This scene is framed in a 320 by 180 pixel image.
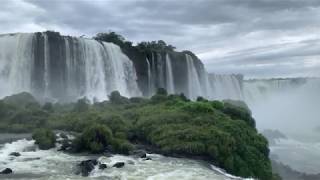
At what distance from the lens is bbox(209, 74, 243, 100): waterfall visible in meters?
73.4

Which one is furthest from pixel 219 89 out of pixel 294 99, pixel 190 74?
pixel 294 99

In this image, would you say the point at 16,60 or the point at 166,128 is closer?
the point at 166,128

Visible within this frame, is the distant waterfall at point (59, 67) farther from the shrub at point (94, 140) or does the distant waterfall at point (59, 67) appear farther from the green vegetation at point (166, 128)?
the shrub at point (94, 140)

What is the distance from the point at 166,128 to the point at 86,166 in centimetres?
712

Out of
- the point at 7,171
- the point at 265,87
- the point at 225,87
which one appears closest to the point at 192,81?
the point at 225,87

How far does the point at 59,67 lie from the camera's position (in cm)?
4769

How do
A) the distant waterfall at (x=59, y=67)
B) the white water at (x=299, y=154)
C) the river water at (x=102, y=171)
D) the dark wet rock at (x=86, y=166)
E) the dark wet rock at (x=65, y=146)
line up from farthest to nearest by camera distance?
1. the white water at (x=299, y=154)
2. the distant waterfall at (x=59, y=67)
3. the dark wet rock at (x=65, y=146)
4. the dark wet rock at (x=86, y=166)
5. the river water at (x=102, y=171)

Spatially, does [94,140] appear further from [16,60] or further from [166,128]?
[16,60]

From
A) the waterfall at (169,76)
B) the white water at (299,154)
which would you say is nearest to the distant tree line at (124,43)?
the waterfall at (169,76)

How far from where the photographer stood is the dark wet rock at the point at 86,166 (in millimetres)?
21884

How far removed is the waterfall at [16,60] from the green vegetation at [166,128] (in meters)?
8.37

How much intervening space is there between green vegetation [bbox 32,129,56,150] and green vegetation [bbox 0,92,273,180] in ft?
0.25

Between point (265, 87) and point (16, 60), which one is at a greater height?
point (16, 60)

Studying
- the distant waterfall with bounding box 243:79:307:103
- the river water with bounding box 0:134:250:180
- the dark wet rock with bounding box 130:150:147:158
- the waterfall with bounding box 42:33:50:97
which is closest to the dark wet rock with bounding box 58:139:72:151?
the river water with bounding box 0:134:250:180
